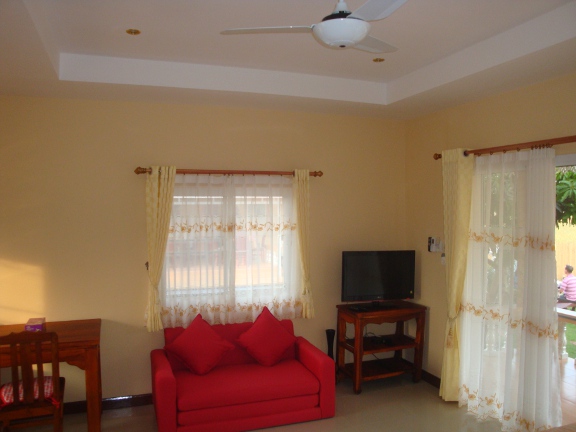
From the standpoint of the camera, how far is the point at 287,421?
3.85 metres

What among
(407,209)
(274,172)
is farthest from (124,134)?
(407,209)

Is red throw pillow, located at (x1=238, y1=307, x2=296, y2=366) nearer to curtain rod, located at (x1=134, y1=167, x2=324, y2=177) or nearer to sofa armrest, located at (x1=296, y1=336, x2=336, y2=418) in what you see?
sofa armrest, located at (x1=296, y1=336, x2=336, y2=418)

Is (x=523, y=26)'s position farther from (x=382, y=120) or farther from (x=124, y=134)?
(x=124, y=134)

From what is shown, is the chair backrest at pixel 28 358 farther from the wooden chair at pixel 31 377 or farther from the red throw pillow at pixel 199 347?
the red throw pillow at pixel 199 347

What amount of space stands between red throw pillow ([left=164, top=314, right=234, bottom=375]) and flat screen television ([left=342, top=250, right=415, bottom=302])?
1365mm

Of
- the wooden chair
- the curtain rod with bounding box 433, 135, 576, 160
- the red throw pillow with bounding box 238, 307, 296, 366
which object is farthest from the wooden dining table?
the curtain rod with bounding box 433, 135, 576, 160

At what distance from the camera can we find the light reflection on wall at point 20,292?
3.96 m

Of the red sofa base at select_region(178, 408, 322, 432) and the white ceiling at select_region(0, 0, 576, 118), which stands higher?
the white ceiling at select_region(0, 0, 576, 118)

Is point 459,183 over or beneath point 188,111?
beneath

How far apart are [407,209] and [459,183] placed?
109 cm

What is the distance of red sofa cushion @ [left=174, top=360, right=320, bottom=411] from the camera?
3.64 metres

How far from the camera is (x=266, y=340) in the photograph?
4.26m

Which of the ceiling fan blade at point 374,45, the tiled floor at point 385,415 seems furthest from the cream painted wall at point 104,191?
the ceiling fan blade at point 374,45

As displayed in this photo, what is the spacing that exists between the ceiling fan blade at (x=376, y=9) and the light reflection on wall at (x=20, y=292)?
3509 mm
